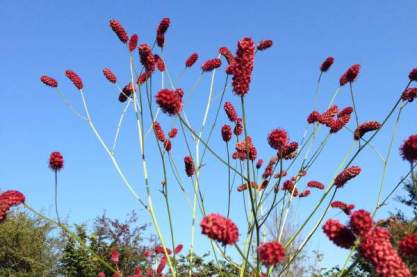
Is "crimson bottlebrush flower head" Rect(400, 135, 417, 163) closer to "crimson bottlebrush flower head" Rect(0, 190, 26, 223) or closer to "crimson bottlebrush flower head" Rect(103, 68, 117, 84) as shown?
"crimson bottlebrush flower head" Rect(0, 190, 26, 223)

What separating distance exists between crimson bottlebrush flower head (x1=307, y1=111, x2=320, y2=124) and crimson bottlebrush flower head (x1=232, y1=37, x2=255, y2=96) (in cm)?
190

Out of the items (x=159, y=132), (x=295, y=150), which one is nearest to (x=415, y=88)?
(x=295, y=150)

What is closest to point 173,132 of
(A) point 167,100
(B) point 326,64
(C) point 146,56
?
(C) point 146,56

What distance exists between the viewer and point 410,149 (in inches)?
92.2

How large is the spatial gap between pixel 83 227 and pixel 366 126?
21089 millimetres

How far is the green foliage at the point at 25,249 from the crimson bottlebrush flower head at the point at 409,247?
23.7 metres

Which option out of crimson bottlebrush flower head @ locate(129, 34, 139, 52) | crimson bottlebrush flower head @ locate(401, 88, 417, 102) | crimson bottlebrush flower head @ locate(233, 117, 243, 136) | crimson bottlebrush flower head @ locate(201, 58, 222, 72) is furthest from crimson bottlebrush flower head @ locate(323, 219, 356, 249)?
crimson bottlebrush flower head @ locate(201, 58, 222, 72)

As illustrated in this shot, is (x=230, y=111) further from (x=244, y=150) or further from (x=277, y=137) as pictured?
(x=277, y=137)

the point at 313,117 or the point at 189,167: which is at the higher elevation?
the point at 313,117

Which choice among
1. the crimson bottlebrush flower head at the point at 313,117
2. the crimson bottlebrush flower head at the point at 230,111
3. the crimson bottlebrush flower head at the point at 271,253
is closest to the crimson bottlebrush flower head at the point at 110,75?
the crimson bottlebrush flower head at the point at 230,111

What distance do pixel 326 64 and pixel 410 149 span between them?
2.48 metres

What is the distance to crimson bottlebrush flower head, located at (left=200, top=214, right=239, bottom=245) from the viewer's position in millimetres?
1735

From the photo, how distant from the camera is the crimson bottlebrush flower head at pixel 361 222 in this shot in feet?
5.40

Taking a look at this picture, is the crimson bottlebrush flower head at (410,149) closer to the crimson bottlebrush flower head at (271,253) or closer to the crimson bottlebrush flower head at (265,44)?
the crimson bottlebrush flower head at (271,253)
